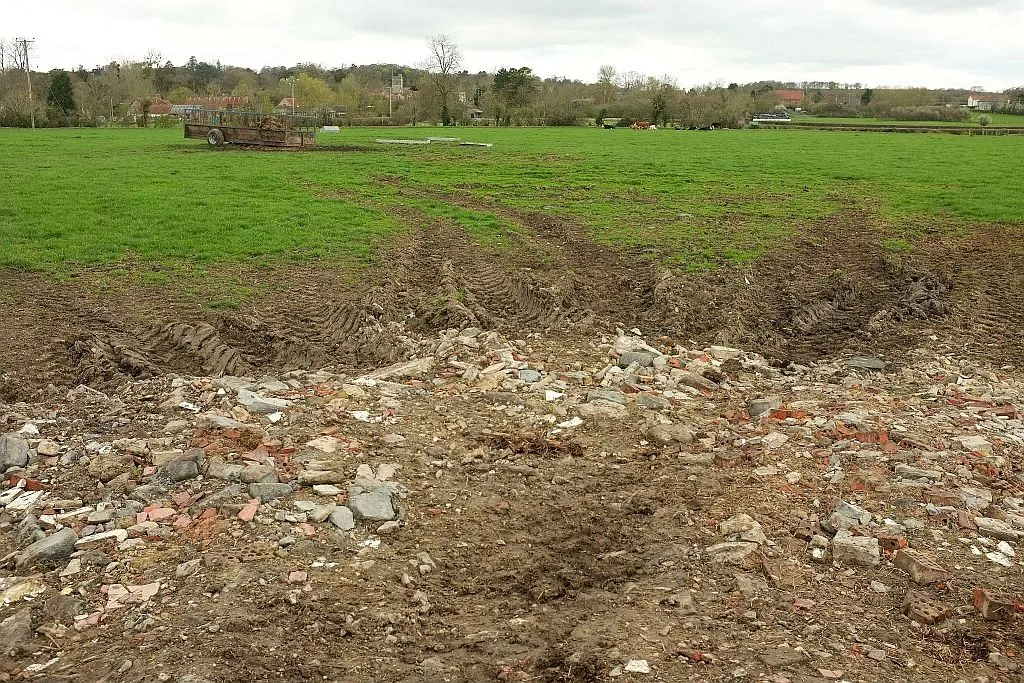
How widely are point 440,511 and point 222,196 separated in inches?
563

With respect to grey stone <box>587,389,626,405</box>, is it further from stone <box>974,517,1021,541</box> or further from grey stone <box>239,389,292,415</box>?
stone <box>974,517,1021,541</box>

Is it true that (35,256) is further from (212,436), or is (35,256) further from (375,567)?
(375,567)

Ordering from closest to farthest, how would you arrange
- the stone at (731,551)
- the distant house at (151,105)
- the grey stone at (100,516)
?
1. the stone at (731,551)
2. the grey stone at (100,516)
3. the distant house at (151,105)

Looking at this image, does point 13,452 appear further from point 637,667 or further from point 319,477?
point 637,667

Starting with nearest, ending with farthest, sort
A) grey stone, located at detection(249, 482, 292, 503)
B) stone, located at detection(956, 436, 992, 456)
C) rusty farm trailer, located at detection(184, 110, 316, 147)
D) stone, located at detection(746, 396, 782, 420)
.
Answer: grey stone, located at detection(249, 482, 292, 503), stone, located at detection(956, 436, 992, 456), stone, located at detection(746, 396, 782, 420), rusty farm trailer, located at detection(184, 110, 316, 147)

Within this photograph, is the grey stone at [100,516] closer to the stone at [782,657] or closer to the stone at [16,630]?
the stone at [16,630]

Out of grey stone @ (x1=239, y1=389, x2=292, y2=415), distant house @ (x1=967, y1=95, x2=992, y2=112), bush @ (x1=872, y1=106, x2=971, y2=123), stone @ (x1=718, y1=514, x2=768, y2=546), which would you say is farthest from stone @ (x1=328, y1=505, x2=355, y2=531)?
distant house @ (x1=967, y1=95, x2=992, y2=112)

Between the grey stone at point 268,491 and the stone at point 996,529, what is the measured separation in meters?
5.52

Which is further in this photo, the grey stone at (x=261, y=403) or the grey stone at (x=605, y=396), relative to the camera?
the grey stone at (x=605, y=396)

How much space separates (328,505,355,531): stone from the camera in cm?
638

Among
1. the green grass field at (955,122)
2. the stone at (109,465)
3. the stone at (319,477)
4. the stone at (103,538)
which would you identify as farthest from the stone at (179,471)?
the green grass field at (955,122)

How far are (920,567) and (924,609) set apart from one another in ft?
1.52

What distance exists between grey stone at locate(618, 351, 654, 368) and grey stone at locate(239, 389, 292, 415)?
418 cm

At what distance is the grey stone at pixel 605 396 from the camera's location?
9.23 meters
